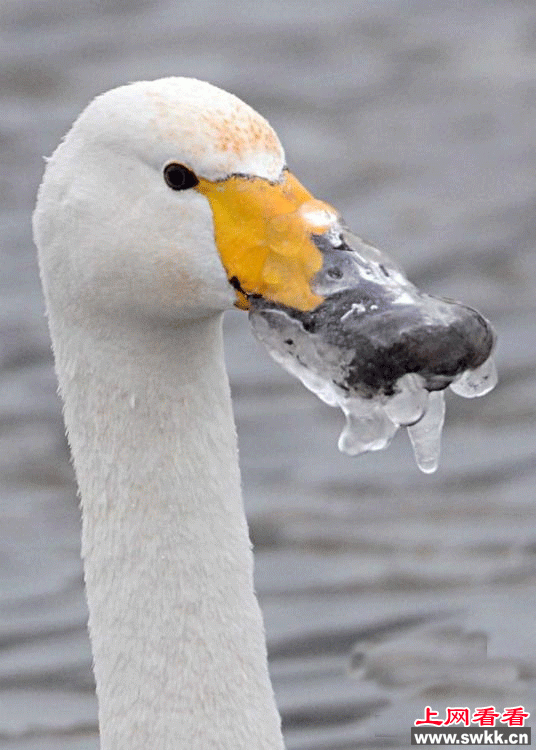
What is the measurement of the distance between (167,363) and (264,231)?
0.35m

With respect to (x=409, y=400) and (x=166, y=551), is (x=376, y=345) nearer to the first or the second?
(x=409, y=400)

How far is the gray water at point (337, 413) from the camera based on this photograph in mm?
7207

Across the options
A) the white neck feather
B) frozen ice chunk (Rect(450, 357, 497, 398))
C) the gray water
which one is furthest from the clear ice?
the gray water

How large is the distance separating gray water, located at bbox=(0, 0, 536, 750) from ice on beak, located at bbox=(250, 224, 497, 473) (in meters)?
2.87

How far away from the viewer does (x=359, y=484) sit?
8.41 metres

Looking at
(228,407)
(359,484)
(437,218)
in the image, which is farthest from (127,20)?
(228,407)

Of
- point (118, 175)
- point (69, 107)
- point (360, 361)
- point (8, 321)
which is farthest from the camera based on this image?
point (69, 107)

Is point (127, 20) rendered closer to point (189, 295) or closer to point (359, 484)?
point (359, 484)

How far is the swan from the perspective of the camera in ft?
13.4

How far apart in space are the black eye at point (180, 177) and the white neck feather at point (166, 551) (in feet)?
0.99

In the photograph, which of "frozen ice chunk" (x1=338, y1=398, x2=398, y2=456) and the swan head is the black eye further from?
"frozen ice chunk" (x1=338, y1=398, x2=398, y2=456)

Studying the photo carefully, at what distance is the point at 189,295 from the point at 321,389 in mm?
312

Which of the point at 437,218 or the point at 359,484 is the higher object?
the point at 437,218

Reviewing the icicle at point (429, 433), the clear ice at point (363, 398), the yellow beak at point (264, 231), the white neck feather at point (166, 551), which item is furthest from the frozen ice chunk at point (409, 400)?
the white neck feather at point (166, 551)
